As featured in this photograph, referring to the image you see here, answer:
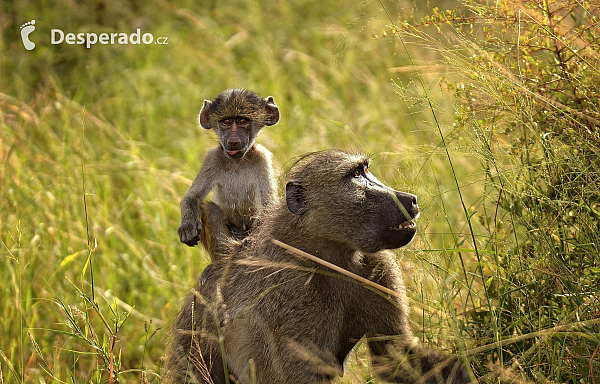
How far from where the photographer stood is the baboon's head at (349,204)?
10.1 ft

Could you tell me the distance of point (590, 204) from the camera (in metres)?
3.09

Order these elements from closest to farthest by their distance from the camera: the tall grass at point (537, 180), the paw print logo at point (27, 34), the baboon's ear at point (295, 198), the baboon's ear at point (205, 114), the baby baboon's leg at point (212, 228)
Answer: the tall grass at point (537, 180), the baboon's ear at point (295, 198), the baby baboon's leg at point (212, 228), the baboon's ear at point (205, 114), the paw print logo at point (27, 34)

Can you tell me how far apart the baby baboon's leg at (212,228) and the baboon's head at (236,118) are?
0.31 metres

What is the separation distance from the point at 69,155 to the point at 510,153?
3570mm

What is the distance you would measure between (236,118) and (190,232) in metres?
0.73

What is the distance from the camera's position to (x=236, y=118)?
161 inches

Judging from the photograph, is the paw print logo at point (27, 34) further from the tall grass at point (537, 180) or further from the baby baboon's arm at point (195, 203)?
the tall grass at point (537, 180)

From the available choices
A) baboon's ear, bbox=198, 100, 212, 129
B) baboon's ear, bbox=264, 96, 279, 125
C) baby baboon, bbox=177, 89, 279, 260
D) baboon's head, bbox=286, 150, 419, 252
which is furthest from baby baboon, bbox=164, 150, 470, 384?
baboon's ear, bbox=198, 100, 212, 129

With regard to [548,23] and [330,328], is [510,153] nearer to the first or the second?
[548,23]

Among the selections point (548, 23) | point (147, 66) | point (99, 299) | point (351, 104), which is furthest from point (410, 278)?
point (147, 66)

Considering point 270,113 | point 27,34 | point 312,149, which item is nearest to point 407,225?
point 270,113

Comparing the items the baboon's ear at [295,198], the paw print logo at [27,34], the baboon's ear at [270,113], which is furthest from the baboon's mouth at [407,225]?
the paw print logo at [27,34]

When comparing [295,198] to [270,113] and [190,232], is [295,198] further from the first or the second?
[270,113]

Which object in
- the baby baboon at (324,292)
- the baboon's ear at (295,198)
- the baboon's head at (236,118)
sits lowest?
the baby baboon at (324,292)
